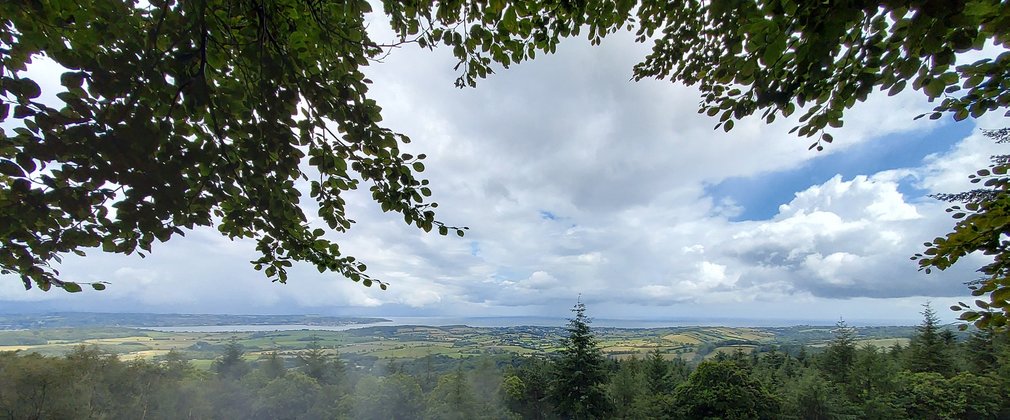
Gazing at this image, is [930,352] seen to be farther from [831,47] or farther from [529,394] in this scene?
[831,47]

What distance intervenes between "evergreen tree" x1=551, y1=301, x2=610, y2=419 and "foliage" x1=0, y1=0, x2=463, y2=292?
23.4 metres

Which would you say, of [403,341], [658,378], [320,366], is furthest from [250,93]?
[403,341]

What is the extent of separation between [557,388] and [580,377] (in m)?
1.74

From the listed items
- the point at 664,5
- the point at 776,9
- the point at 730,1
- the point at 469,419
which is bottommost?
the point at 469,419

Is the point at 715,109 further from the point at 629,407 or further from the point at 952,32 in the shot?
the point at 629,407

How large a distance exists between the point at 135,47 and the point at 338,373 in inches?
1633

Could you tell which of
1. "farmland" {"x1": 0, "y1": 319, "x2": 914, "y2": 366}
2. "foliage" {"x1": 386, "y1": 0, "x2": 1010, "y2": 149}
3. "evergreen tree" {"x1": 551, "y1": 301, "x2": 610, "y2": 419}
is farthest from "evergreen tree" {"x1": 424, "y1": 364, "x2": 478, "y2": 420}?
"foliage" {"x1": 386, "y1": 0, "x2": 1010, "y2": 149}

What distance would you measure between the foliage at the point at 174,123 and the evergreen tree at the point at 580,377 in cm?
2344

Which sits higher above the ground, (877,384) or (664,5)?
(664,5)

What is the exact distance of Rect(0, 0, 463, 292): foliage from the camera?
4.77 ft

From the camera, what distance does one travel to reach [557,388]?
23.8m

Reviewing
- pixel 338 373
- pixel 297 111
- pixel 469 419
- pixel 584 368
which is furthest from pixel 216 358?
pixel 297 111

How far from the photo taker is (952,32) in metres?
1.16

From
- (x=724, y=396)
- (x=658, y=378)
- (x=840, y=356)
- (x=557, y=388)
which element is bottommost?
(x=658, y=378)
